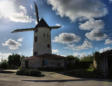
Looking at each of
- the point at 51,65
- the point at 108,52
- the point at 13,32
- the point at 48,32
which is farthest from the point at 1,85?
the point at 13,32

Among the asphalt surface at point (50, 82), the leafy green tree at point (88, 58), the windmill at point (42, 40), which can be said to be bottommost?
the asphalt surface at point (50, 82)

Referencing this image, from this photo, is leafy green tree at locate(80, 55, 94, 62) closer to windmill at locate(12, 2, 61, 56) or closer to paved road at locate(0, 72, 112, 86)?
windmill at locate(12, 2, 61, 56)

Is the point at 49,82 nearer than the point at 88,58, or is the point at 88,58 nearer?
the point at 49,82

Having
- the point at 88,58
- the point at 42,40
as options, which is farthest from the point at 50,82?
the point at 88,58

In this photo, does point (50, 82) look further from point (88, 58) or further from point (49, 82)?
point (88, 58)

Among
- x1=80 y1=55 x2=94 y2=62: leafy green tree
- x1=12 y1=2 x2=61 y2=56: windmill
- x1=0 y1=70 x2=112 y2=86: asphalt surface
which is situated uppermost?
x1=12 y1=2 x2=61 y2=56: windmill

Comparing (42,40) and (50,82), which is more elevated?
(42,40)

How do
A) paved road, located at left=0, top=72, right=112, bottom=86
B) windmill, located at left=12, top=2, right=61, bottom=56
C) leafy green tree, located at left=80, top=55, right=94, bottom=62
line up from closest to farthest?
paved road, located at left=0, top=72, right=112, bottom=86 → windmill, located at left=12, top=2, right=61, bottom=56 → leafy green tree, located at left=80, top=55, right=94, bottom=62

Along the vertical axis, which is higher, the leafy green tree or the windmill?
the windmill

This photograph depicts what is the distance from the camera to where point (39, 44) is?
1300 inches

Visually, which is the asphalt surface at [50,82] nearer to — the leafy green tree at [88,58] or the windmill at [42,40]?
the windmill at [42,40]

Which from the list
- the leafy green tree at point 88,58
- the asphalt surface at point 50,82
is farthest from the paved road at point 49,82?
the leafy green tree at point 88,58

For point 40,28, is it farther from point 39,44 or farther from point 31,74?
point 31,74

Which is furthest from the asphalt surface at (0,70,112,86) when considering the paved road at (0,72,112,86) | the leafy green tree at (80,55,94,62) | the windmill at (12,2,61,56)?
the leafy green tree at (80,55,94,62)
